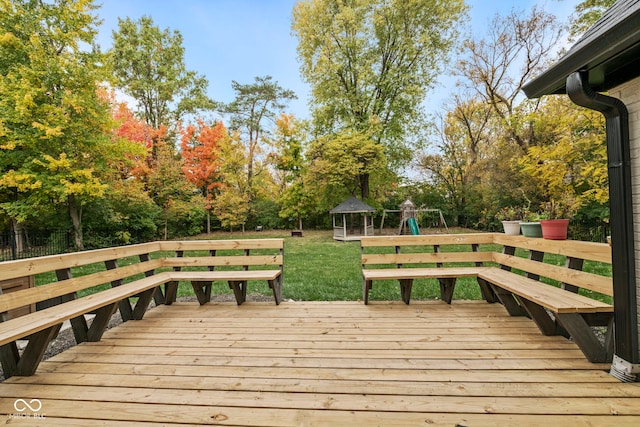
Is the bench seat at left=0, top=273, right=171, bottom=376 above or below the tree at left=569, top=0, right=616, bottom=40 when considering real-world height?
below

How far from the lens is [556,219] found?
10.3ft

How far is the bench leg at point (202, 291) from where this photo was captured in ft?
13.2

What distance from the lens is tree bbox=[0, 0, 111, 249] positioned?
809 centimetres

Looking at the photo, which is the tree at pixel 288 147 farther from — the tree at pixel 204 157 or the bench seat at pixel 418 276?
the bench seat at pixel 418 276

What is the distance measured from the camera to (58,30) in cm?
890

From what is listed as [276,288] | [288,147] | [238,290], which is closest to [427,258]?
[276,288]

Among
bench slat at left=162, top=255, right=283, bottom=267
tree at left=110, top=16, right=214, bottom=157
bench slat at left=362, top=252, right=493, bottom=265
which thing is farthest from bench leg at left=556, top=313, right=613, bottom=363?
tree at left=110, top=16, right=214, bottom=157

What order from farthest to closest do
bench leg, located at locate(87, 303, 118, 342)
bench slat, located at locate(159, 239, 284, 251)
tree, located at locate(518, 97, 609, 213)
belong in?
tree, located at locate(518, 97, 609, 213), bench slat, located at locate(159, 239, 284, 251), bench leg, located at locate(87, 303, 118, 342)

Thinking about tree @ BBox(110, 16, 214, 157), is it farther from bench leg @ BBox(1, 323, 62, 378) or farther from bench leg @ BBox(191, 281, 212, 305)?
bench leg @ BBox(1, 323, 62, 378)

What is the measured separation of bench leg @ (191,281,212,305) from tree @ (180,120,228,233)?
1560cm

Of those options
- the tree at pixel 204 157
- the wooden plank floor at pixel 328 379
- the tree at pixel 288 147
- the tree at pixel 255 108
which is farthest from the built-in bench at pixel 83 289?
the tree at pixel 255 108

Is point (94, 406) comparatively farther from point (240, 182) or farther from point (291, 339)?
point (240, 182)

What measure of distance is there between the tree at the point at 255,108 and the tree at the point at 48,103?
11822 mm

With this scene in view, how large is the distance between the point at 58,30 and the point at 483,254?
498 inches
